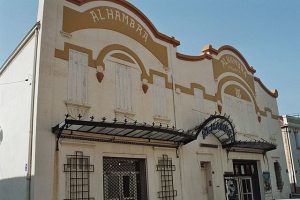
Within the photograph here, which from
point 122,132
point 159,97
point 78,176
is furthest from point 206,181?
point 78,176

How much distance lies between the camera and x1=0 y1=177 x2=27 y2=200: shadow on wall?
34.0ft

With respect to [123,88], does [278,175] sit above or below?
below

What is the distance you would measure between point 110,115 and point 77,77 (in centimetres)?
192

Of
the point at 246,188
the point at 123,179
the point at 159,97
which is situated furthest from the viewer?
the point at 246,188

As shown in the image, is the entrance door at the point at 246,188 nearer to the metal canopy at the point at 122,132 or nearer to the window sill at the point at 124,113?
the metal canopy at the point at 122,132

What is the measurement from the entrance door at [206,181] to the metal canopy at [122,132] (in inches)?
104

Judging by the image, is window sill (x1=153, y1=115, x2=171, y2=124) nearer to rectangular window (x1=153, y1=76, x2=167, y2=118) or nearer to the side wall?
rectangular window (x1=153, y1=76, x2=167, y2=118)

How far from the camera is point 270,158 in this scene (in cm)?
2253

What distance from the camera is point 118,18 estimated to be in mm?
14328

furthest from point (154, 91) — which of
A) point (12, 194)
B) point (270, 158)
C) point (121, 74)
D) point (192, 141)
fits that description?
point (270, 158)

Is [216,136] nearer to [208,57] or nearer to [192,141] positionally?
[192,141]

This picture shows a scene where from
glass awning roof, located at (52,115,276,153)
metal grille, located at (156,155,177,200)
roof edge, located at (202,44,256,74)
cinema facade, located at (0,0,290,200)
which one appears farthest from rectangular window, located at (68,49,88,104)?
roof edge, located at (202,44,256,74)

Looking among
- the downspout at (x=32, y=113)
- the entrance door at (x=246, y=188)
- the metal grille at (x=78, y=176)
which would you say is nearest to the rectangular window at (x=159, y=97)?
the metal grille at (x=78, y=176)

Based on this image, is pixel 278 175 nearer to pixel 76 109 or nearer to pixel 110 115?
pixel 110 115
